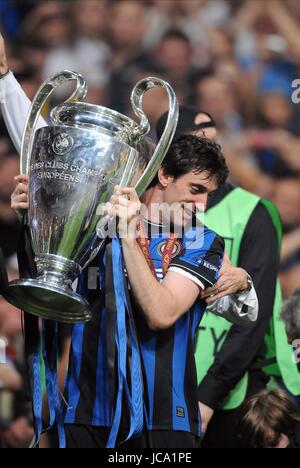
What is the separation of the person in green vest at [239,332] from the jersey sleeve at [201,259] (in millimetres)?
882

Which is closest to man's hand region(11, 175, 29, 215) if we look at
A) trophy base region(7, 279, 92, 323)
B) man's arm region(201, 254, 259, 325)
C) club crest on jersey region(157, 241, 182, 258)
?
trophy base region(7, 279, 92, 323)

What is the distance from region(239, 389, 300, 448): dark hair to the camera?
3586mm

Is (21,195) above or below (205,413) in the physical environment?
above

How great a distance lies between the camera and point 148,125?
111 inches

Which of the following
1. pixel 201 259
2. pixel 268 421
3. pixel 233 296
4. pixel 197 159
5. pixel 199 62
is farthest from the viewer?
pixel 199 62

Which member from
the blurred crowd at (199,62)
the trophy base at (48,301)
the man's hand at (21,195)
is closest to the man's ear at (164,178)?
the man's hand at (21,195)

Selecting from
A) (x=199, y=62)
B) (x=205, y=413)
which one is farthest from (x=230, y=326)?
(x=199, y=62)

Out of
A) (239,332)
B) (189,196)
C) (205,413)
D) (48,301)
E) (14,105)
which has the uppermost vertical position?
(14,105)

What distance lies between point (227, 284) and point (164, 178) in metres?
0.38

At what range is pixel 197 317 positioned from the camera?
9.78 ft

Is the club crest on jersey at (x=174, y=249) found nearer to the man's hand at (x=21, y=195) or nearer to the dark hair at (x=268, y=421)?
the man's hand at (x=21, y=195)

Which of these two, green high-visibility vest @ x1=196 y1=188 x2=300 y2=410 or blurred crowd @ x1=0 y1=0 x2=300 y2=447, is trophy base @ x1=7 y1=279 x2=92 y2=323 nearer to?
green high-visibility vest @ x1=196 y1=188 x2=300 y2=410

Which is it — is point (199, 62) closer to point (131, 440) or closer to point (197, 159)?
point (197, 159)

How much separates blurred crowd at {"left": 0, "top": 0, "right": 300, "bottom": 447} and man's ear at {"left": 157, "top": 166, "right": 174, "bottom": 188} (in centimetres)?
276
